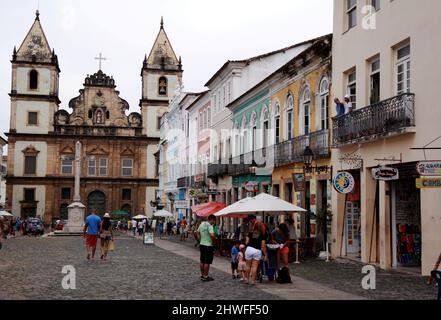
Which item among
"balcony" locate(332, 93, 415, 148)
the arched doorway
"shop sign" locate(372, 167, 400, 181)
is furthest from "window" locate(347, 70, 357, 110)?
the arched doorway

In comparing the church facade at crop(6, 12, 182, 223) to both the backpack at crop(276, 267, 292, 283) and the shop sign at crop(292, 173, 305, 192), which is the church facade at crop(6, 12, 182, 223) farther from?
the backpack at crop(276, 267, 292, 283)

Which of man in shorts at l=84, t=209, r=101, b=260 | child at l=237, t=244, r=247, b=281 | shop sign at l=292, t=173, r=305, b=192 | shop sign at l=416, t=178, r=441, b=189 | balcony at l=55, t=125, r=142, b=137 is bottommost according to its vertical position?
child at l=237, t=244, r=247, b=281

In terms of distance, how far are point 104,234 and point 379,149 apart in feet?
27.2

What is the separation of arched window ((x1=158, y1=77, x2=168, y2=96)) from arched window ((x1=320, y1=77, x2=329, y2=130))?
51395 mm

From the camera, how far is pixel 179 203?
167 feet

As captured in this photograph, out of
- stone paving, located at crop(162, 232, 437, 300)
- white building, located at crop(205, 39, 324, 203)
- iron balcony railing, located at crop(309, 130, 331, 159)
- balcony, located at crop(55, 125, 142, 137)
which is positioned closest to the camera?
stone paving, located at crop(162, 232, 437, 300)

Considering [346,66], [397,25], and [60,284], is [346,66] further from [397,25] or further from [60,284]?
[60,284]

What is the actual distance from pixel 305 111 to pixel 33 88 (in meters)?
51.3

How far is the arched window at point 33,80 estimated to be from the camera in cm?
7012

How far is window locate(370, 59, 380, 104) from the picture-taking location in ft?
58.5

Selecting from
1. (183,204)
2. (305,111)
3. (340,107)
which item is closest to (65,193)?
(183,204)

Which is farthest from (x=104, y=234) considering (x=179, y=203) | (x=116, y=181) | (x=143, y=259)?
(x=116, y=181)

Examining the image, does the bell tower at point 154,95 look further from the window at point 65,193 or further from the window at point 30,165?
the window at point 30,165

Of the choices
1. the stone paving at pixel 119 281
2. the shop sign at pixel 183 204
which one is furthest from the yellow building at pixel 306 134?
the shop sign at pixel 183 204
